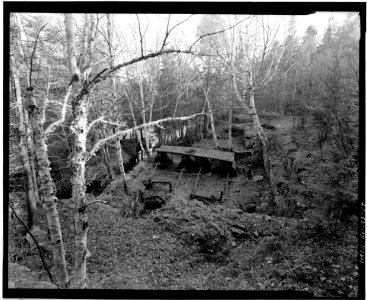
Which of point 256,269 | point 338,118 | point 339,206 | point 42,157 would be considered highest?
point 338,118

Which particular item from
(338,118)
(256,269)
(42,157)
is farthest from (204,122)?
(42,157)

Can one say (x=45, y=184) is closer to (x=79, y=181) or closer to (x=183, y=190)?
(x=79, y=181)

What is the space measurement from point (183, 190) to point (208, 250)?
3593mm

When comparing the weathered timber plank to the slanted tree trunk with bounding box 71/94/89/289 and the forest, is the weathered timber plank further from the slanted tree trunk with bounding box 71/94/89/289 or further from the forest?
the slanted tree trunk with bounding box 71/94/89/289

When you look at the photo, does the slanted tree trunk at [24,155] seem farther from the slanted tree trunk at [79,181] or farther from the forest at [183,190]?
A: the slanted tree trunk at [79,181]

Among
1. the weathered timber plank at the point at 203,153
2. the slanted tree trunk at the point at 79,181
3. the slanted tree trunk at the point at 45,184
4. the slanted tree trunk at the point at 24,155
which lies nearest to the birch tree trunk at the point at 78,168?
the slanted tree trunk at the point at 79,181

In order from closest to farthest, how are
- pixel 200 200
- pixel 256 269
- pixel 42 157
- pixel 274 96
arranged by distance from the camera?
pixel 42 157
pixel 256 269
pixel 200 200
pixel 274 96

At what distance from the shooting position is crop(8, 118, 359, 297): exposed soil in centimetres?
344

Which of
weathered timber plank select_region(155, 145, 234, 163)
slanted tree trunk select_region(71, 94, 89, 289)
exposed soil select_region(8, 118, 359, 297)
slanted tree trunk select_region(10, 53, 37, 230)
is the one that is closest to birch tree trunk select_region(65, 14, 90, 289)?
slanted tree trunk select_region(71, 94, 89, 289)

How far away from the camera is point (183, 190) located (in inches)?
338

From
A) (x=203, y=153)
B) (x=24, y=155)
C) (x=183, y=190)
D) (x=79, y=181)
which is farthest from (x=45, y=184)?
(x=203, y=153)

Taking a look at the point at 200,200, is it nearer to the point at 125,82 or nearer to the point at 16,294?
the point at 16,294

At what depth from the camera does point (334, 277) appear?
3.15m

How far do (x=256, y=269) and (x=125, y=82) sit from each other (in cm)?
1002
